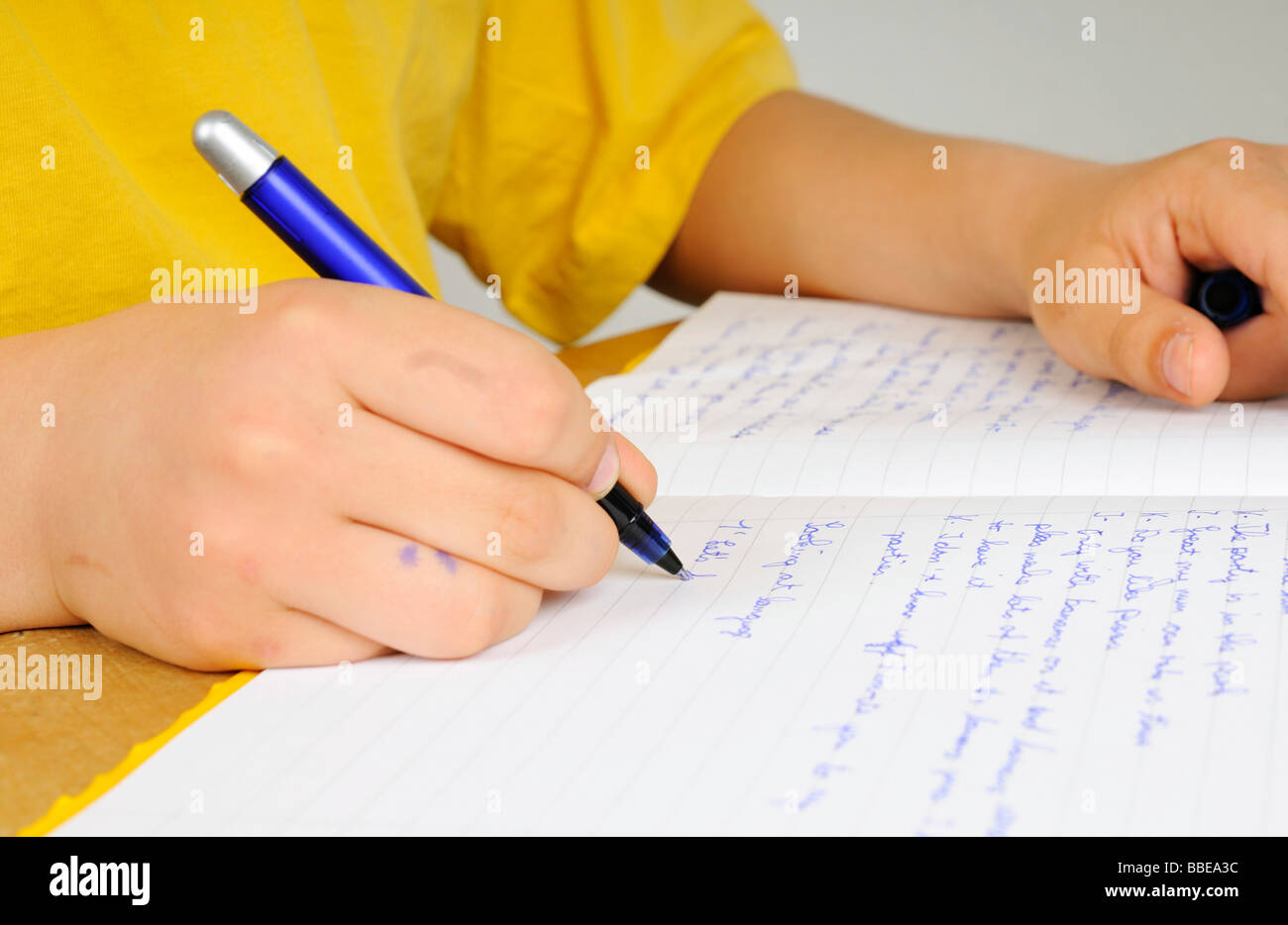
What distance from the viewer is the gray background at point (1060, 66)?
1.64 meters

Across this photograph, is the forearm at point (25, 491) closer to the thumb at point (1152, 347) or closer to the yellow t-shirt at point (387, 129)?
the yellow t-shirt at point (387, 129)

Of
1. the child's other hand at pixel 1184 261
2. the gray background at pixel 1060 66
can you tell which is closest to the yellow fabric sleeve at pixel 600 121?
the child's other hand at pixel 1184 261

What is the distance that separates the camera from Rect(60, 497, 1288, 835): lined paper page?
0.84 feet

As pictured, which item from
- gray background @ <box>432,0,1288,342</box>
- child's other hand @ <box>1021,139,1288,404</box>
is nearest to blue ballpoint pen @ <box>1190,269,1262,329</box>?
child's other hand @ <box>1021,139,1288,404</box>

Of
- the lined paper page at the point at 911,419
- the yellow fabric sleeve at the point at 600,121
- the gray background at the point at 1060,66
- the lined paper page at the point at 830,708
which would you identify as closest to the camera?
the lined paper page at the point at 830,708

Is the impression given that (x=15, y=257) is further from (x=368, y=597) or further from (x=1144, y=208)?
(x=1144, y=208)

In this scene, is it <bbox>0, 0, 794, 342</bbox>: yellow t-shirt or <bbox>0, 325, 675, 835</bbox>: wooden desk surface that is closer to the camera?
<bbox>0, 325, 675, 835</bbox>: wooden desk surface

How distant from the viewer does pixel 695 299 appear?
0.78 metres

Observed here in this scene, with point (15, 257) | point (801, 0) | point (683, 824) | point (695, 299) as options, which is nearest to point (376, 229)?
point (15, 257)

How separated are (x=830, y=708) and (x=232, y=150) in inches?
8.0

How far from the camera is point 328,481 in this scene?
0.32 meters

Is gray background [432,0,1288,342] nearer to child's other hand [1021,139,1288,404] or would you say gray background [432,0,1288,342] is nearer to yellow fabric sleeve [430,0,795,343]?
yellow fabric sleeve [430,0,795,343]

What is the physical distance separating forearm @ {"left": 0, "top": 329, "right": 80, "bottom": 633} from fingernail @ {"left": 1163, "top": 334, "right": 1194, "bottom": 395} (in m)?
0.37

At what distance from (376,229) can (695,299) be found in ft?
0.86
